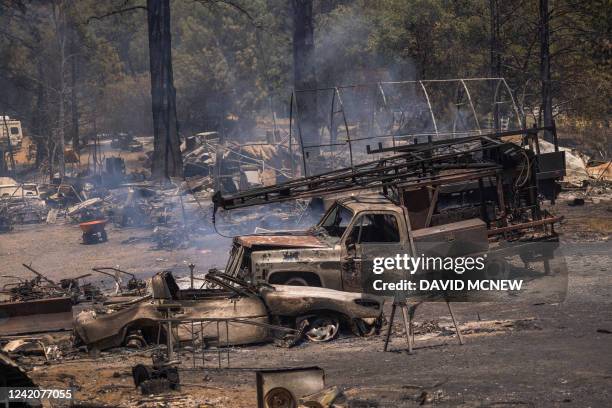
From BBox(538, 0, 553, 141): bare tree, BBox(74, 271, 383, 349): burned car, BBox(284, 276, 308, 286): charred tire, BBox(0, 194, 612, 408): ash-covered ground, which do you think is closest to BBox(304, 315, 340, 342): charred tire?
BBox(74, 271, 383, 349): burned car

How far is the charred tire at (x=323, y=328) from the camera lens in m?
11.0

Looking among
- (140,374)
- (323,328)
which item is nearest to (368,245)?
(323,328)

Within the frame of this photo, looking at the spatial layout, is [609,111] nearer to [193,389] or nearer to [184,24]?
[193,389]

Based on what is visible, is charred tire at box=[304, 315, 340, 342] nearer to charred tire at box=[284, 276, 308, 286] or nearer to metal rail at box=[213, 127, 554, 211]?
charred tire at box=[284, 276, 308, 286]

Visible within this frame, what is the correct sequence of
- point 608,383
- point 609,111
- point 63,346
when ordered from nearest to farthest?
point 608,383
point 63,346
point 609,111

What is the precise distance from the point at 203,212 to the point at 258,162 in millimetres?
8433

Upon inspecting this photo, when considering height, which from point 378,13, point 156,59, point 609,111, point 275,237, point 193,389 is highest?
point 378,13

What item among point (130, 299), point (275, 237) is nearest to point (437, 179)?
point (275, 237)

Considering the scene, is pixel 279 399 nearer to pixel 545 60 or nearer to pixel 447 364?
pixel 447 364

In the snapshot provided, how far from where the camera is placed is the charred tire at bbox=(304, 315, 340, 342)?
1097cm

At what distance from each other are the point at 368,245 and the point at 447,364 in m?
3.05

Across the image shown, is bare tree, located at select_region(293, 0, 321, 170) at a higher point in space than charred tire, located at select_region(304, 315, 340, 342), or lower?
higher

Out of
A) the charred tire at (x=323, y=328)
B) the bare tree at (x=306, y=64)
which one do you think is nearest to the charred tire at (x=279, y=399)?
the charred tire at (x=323, y=328)

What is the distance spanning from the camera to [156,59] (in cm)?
2838
